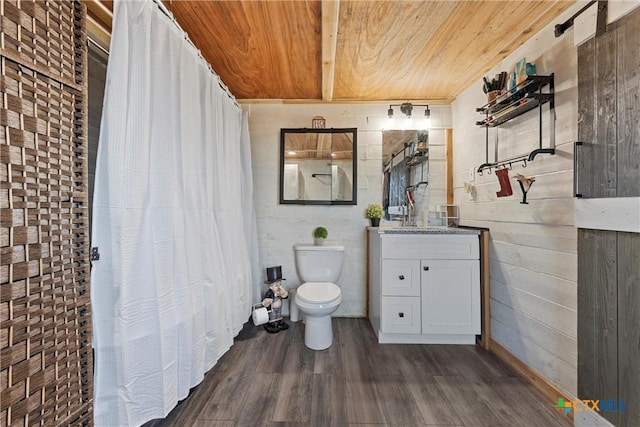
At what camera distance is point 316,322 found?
1.94 m

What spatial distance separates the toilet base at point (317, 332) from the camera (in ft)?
6.35

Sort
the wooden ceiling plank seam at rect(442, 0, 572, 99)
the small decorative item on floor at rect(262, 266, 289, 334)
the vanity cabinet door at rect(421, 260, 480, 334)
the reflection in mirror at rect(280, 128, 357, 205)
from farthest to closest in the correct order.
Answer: the reflection in mirror at rect(280, 128, 357, 205) < the small decorative item on floor at rect(262, 266, 289, 334) < the vanity cabinet door at rect(421, 260, 480, 334) < the wooden ceiling plank seam at rect(442, 0, 572, 99)

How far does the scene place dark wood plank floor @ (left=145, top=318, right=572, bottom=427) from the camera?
1.29m

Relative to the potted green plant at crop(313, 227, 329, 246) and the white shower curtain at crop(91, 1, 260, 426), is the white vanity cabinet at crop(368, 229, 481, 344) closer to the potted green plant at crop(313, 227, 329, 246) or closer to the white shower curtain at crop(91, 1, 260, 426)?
the potted green plant at crop(313, 227, 329, 246)

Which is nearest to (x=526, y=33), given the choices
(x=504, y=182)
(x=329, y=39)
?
(x=504, y=182)

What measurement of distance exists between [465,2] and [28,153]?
205 centimetres

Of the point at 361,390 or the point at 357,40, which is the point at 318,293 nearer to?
the point at 361,390

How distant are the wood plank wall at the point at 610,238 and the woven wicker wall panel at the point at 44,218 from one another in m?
2.21

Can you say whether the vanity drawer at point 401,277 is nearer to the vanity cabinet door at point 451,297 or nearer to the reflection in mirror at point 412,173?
the vanity cabinet door at point 451,297

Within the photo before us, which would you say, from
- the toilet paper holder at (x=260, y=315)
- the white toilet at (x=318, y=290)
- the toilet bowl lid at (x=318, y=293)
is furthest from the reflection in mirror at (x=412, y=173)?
the toilet paper holder at (x=260, y=315)

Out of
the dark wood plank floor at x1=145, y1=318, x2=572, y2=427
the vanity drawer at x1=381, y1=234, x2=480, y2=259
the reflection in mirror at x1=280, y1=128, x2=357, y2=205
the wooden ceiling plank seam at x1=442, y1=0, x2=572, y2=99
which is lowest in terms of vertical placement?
the dark wood plank floor at x1=145, y1=318, x2=572, y2=427

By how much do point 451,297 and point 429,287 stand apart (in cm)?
19

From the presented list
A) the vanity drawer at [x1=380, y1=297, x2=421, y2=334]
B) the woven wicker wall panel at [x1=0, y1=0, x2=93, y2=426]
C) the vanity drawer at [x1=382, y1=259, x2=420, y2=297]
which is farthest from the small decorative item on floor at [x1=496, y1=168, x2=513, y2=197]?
the woven wicker wall panel at [x1=0, y1=0, x2=93, y2=426]

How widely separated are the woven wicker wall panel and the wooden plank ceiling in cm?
83
